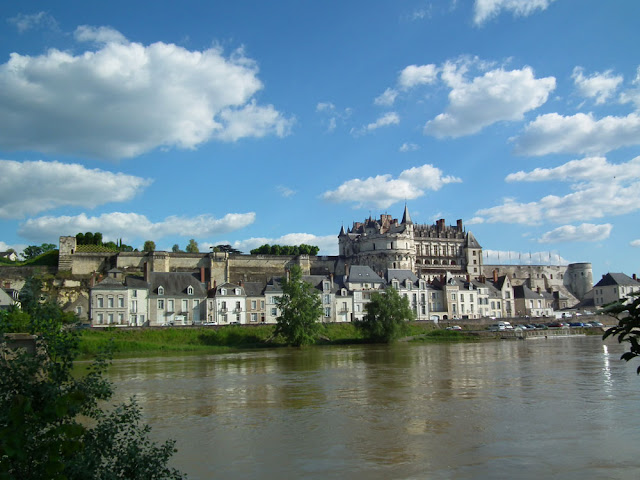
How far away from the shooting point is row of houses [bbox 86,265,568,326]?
45.6 meters

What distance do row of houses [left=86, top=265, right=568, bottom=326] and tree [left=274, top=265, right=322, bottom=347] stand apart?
14.2ft

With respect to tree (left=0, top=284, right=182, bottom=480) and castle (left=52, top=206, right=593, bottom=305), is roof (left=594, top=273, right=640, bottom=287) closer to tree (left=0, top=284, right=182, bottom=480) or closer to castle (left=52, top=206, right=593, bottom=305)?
castle (left=52, top=206, right=593, bottom=305)

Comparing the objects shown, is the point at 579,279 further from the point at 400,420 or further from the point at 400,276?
the point at 400,420

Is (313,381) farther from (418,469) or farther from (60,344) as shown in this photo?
(60,344)

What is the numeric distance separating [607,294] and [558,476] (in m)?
72.2

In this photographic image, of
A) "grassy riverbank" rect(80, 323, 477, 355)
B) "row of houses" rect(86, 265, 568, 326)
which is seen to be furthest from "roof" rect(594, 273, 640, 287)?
"grassy riverbank" rect(80, 323, 477, 355)

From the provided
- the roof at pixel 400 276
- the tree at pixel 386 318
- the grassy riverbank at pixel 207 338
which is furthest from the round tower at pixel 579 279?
the tree at pixel 386 318

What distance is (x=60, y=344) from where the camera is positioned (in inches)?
235

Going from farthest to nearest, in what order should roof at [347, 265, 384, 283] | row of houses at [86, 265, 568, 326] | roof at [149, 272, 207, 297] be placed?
roof at [347, 265, 384, 283] < roof at [149, 272, 207, 297] < row of houses at [86, 265, 568, 326]

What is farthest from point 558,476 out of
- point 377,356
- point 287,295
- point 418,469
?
point 287,295

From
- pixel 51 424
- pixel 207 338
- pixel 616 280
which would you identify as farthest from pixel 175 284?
pixel 616 280

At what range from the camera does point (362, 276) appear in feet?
186

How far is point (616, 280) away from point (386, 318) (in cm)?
4279

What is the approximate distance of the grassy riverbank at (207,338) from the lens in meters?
39.5
